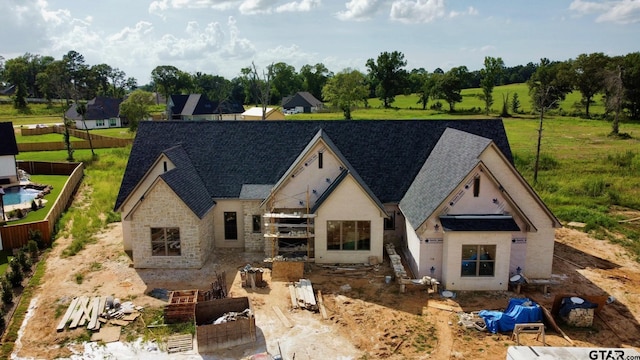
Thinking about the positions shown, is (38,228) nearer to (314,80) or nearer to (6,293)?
(6,293)

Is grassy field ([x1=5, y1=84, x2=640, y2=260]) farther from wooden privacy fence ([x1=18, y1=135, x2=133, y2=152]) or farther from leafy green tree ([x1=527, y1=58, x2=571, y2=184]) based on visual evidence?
leafy green tree ([x1=527, y1=58, x2=571, y2=184])

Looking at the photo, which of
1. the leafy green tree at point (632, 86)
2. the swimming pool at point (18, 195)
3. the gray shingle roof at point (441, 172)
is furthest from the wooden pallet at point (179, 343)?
the leafy green tree at point (632, 86)

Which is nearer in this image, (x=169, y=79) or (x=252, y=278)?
(x=252, y=278)

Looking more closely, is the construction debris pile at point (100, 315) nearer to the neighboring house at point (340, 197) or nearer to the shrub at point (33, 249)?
the neighboring house at point (340, 197)

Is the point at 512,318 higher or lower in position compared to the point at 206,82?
lower

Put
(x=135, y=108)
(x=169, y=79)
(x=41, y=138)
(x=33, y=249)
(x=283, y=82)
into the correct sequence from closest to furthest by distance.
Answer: (x=33, y=249) < (x=135, y=108) < (x=41, y=138) < (x=169, y=79) < (x=283, y=82)

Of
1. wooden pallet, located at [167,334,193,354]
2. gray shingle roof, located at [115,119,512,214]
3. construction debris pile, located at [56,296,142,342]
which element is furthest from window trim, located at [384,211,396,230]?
construction debris pile, located at [56,296,142,342]

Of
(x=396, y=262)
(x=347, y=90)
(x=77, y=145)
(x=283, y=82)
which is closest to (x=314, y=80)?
(x=283, y=82)

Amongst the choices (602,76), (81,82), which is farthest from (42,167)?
(81,82)
